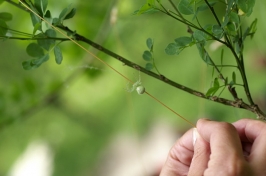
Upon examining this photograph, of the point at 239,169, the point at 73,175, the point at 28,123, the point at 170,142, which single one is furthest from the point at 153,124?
the point at 239,169

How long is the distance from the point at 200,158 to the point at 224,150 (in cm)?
5

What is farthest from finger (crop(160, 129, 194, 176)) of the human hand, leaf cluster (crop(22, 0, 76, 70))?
leaf cluster (crop(22, 0, 76, 70))

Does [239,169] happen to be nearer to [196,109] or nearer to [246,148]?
[246,148]

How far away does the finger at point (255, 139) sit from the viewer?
45 cm

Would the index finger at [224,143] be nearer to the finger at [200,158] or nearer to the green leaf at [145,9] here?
the finger at [200,158]

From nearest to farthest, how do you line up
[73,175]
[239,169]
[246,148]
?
1. [239,169]
2. [246,148]
3. [73,175]

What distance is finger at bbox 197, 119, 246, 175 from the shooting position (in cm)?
44

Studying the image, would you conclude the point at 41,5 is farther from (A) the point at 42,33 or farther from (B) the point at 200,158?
(B) the point at 200,158

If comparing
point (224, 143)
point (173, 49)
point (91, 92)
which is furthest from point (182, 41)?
point (91, 92)

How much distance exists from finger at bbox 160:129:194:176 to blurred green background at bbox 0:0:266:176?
313 mm

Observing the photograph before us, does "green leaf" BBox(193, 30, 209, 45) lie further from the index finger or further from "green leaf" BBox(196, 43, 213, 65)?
the index finger

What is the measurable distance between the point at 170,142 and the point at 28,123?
1.50 ft

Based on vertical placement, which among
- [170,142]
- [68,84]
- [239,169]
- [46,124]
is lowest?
[239,169]

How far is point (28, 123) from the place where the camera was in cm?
113
